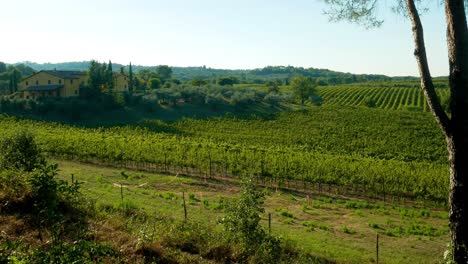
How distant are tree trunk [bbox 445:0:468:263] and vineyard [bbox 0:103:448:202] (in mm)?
6393

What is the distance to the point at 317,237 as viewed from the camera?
17016 millimetres

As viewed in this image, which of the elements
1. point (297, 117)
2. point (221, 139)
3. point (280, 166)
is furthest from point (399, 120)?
point (280, 166)

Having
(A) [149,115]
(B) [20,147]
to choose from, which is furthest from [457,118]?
(A) [149,115]

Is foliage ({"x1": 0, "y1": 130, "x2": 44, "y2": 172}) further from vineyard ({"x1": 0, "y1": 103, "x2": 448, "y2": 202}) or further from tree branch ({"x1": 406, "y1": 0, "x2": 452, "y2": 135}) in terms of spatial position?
tree branch ({"x1": 406, "y1": 0, "x2": 452, "y2": 135})

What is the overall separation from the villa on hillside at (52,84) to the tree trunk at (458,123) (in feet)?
225

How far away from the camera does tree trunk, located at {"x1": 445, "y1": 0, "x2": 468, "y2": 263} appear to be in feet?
20.1

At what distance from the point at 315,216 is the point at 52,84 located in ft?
197

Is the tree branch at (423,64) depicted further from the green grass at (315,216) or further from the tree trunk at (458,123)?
the green grass at (315,216)

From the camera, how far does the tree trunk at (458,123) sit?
20.1ft

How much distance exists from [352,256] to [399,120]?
53.3 metres

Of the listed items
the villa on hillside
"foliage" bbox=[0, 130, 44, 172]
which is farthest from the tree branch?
the villa on hillside

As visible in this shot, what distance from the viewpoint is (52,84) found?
227 feet

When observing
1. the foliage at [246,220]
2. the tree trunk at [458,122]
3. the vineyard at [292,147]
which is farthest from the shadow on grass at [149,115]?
the tree trunk at [458,122]

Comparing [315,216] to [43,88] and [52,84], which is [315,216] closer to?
[43,88]
